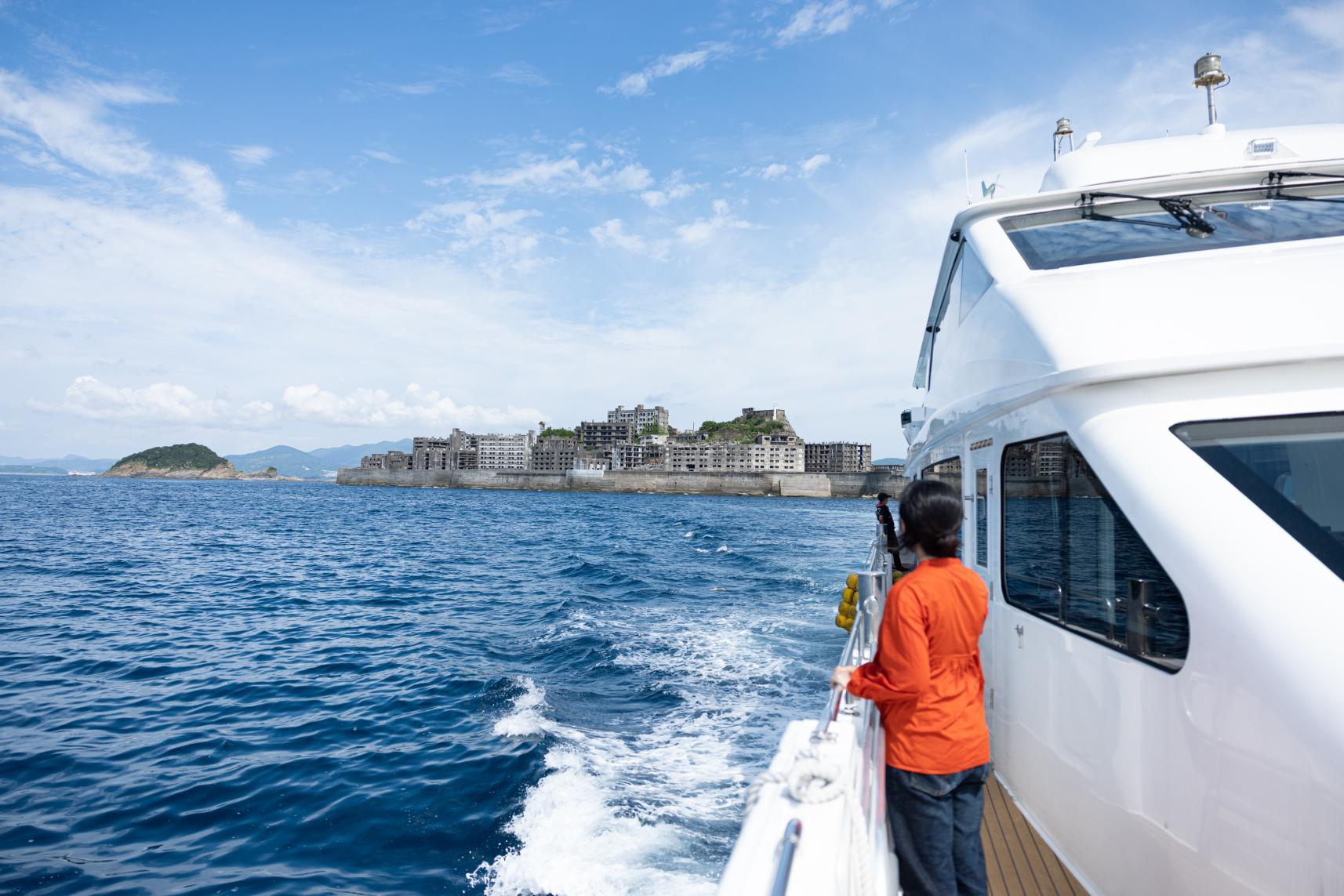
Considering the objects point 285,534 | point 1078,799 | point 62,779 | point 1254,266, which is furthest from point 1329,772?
point 285,534

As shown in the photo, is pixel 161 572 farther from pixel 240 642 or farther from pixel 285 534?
pixel 285 534

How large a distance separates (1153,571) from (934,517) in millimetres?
1024

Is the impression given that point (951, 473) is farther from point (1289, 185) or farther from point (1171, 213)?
point (1289, 185)

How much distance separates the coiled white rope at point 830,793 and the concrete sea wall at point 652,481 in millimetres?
104590

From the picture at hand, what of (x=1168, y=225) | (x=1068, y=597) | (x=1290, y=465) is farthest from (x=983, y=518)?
(x=1290, y=465)

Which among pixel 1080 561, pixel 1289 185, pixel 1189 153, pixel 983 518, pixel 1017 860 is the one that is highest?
pixel 1189 153

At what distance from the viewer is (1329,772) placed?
1.95 m

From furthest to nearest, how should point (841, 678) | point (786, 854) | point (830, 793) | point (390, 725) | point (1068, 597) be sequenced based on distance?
point (390, 725), point (1068, 597), point (841, 678), point (830, 793), point (786, 854)

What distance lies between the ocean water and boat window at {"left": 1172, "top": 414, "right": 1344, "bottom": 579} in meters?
4.83

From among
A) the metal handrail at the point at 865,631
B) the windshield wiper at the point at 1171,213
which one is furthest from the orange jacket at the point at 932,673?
the windshield wiper at the point at 1171,213

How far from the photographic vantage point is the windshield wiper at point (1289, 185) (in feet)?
12.7

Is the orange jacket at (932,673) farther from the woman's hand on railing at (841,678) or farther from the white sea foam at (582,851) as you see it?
the white sea foam at (582,851)

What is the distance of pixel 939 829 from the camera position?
257 cm

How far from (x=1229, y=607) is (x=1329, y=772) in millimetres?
518
